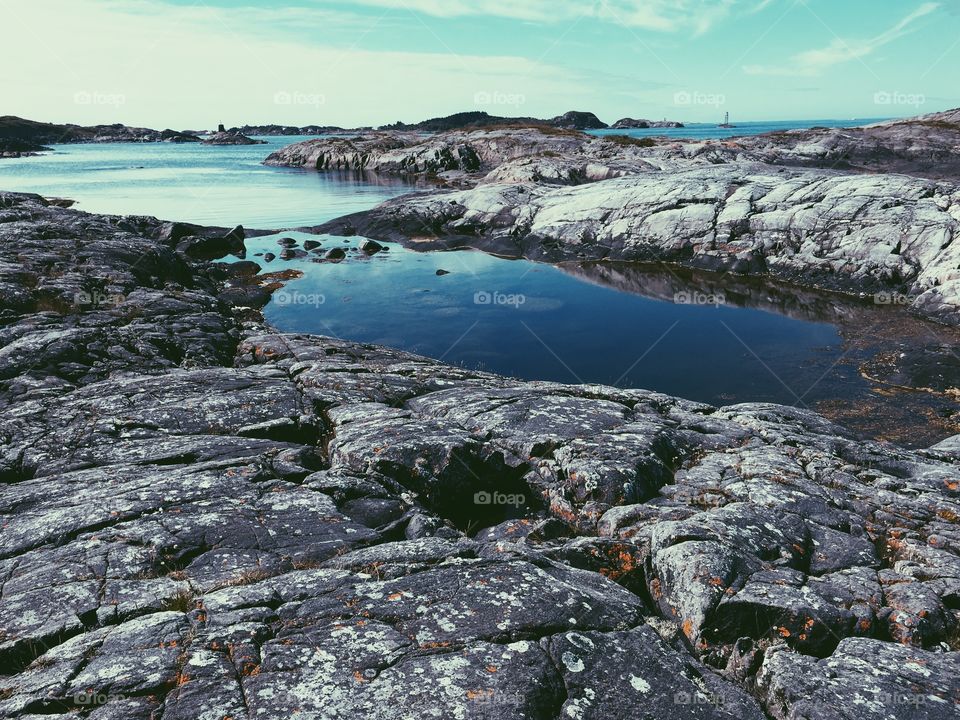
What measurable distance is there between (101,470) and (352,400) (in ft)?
22.6

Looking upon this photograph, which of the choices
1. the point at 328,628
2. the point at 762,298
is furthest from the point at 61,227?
the point at 762,298

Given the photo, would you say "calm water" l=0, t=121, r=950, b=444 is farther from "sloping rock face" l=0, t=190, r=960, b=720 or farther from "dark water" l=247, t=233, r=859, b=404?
"sloping rock face" l=0, t=190, r=960, b=720

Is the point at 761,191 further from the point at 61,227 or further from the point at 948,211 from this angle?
the point at 61,227

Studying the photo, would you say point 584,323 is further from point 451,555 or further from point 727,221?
point 451,555

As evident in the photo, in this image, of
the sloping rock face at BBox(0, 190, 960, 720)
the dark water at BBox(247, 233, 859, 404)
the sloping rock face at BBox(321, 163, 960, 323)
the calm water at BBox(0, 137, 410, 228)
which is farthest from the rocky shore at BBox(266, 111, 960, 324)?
the sloping rock face at BBox(0, 190, 960, 720)

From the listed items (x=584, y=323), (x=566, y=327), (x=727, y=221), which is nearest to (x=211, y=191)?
(x=727, y=221)

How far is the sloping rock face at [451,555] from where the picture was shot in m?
7.94

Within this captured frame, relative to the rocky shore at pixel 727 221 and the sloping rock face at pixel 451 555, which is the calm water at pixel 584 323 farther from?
the sloping rock face at pixel 451 555

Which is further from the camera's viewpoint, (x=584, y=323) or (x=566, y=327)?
(x=584, y=323)

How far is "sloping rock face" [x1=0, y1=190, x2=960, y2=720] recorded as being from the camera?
26.1 ft

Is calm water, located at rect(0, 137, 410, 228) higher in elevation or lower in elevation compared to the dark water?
higher

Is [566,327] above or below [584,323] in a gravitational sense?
below

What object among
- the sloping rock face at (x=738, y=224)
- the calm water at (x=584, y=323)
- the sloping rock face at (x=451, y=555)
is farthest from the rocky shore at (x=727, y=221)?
the sloping rock face at (x=451, y=555)

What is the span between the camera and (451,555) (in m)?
10.5
